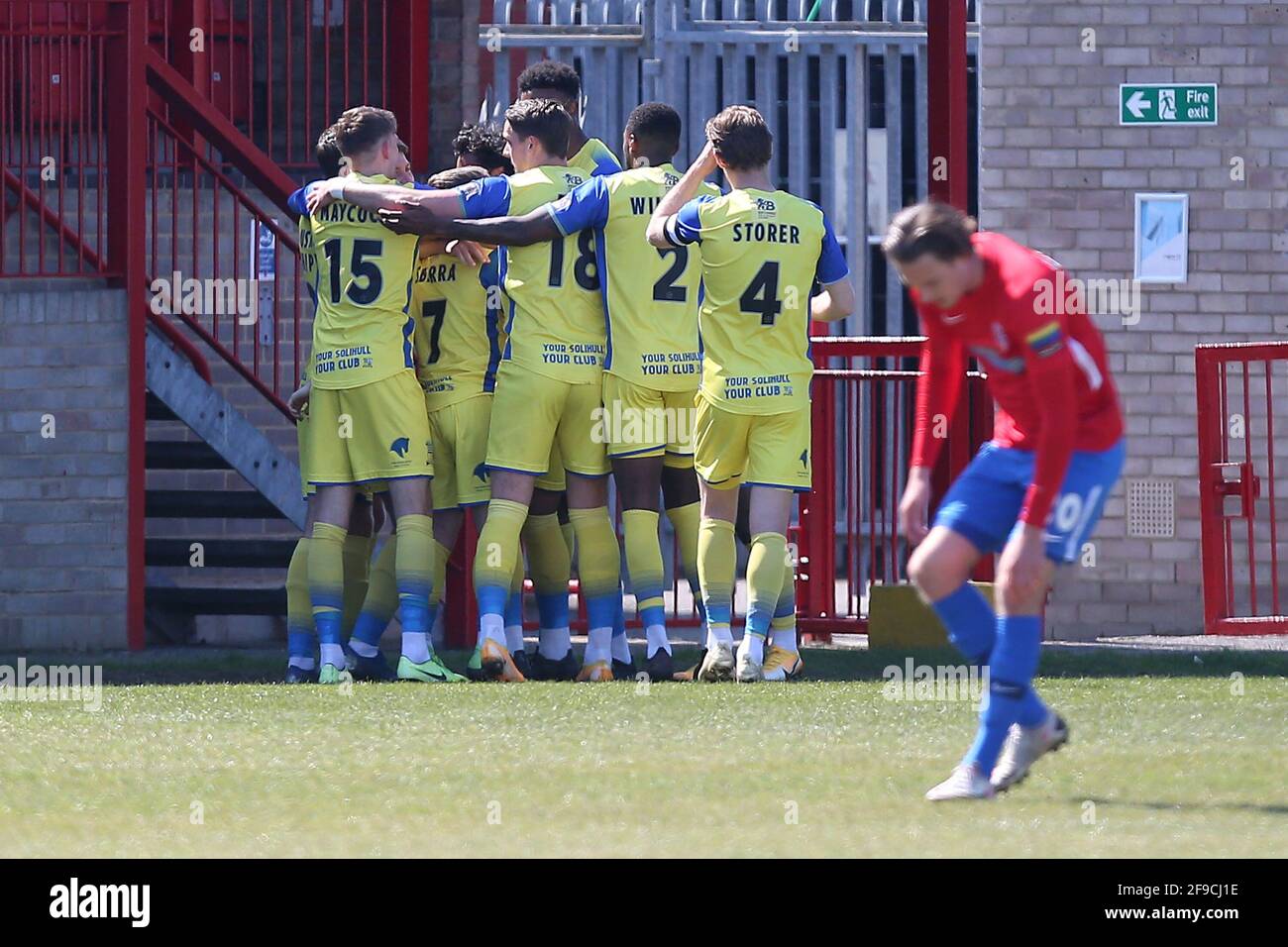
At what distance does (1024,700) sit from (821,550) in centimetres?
570

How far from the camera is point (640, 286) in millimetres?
9391

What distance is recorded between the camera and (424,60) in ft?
39.4

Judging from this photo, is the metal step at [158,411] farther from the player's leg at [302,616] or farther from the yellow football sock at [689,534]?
the yellow football sock at [689,534]

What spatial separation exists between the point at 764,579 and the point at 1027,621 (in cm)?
306

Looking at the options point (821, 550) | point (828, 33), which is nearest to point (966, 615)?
point (821, 550)

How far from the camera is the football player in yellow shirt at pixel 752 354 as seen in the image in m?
9.11

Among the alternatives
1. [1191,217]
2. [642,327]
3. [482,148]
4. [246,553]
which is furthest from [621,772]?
[1191,217]

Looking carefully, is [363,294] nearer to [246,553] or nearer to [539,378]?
[539,378]

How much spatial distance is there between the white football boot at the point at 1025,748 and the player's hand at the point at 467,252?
4.13 m

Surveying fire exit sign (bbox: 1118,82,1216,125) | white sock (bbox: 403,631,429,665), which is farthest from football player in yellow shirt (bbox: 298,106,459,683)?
fire exit sign (bbox: 1118,82,1216,125)

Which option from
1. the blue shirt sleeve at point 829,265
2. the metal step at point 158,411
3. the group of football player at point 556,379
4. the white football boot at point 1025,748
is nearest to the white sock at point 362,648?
the group of football player at point 556,379

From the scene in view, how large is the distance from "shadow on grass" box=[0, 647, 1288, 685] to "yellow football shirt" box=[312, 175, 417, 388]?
139 cm

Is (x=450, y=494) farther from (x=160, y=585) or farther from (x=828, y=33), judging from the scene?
(x=828, y=33)

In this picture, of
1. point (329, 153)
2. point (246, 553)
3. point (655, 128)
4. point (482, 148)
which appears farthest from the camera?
point (246, 553)
